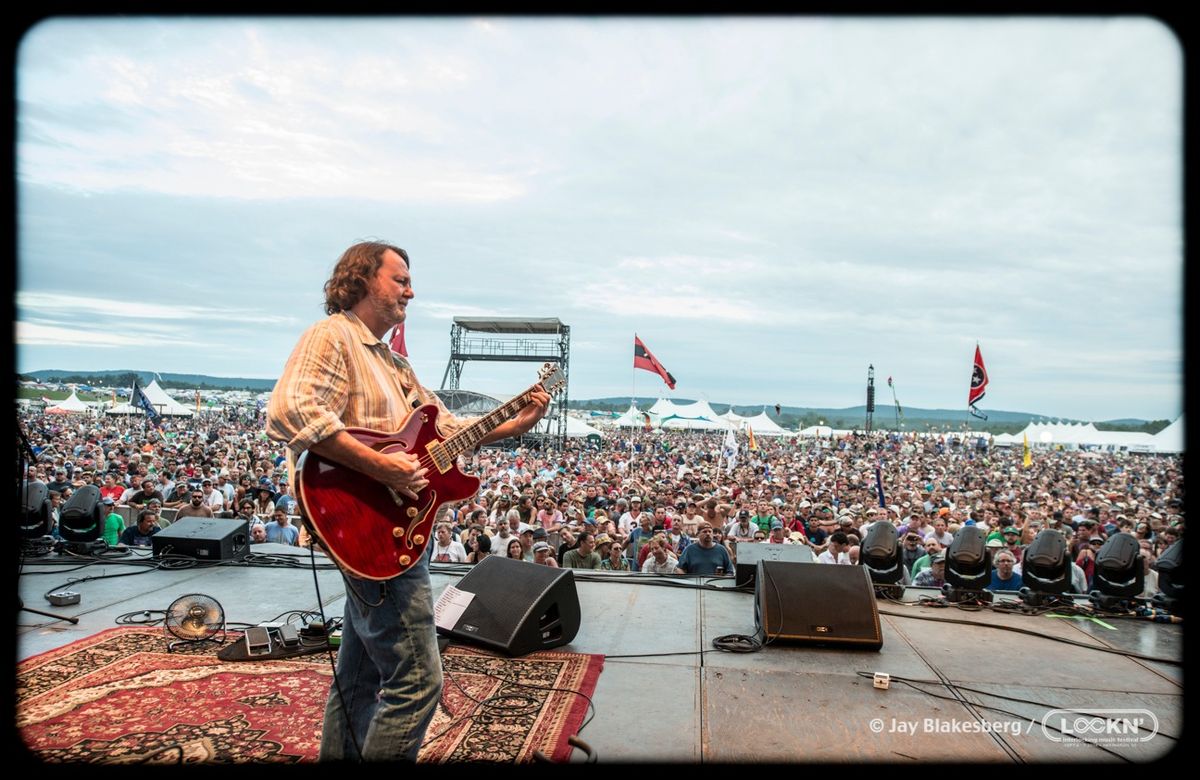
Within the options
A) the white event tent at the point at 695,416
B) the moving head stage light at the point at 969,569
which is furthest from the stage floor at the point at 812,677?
the white event tent at the point at 695,416

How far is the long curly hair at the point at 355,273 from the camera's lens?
8.62 feet

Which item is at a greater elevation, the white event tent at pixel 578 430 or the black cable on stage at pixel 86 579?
the white event tent at pixel 578 430

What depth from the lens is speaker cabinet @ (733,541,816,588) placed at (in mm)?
6460

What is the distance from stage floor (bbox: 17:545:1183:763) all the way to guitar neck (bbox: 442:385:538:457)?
61.2 inches

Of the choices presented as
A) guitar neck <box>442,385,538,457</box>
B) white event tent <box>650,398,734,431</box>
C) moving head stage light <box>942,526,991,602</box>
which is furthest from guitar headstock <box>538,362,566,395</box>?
white event tent <box>650,398,734,431</box>

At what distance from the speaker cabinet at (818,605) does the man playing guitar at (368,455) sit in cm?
314

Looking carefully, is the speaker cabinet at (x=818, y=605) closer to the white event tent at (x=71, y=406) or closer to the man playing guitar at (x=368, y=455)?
the man playing guitar at (x=368, y=455)

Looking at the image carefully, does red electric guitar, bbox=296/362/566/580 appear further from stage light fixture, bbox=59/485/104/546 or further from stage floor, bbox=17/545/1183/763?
stage light fixture, bbox=59/485/104/546

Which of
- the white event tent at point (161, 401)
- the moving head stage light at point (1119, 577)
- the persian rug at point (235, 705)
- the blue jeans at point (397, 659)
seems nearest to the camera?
the blue jeans at point (397, 659)

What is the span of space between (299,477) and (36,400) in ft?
170
